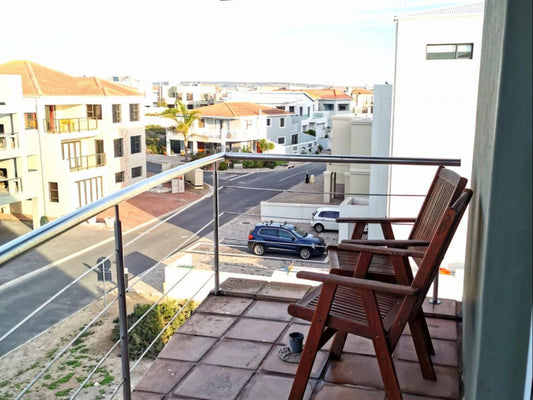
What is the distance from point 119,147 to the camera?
86.2 ft

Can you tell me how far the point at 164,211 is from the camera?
23562 millimetres

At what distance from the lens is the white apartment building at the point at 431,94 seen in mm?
14500

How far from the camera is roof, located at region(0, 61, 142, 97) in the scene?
76.7 feet

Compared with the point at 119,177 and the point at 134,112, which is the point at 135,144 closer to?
the point at 134,112

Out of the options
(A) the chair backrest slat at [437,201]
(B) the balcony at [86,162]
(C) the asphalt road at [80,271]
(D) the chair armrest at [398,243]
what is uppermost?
(A) the chair backrest slat at [437,201]

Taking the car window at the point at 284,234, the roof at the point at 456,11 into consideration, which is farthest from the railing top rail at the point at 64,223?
the car window at the point at 284,234

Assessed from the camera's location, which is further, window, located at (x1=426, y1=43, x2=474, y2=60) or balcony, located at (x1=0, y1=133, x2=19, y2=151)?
balcony, located at (x1=0, y1=133, x2=19, y2=151)

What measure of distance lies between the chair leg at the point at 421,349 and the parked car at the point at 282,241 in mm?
13776

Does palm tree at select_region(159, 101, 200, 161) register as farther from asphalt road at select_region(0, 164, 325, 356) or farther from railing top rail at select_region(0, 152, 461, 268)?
railing top rail at select_region(0, 152, 461, 268)

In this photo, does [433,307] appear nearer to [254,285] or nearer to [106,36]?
[254,285]

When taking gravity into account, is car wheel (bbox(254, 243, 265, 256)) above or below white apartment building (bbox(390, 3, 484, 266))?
below

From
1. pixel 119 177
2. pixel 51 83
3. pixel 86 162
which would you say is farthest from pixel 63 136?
pixel 119 177

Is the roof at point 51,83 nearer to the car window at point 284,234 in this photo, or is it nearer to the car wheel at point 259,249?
the car wheel at point 259,249

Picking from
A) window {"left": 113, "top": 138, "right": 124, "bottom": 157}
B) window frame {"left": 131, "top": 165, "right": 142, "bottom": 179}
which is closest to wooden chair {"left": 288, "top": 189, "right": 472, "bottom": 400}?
window {"left": 113, "top": 138, "right": 124, "bottom": 157}
